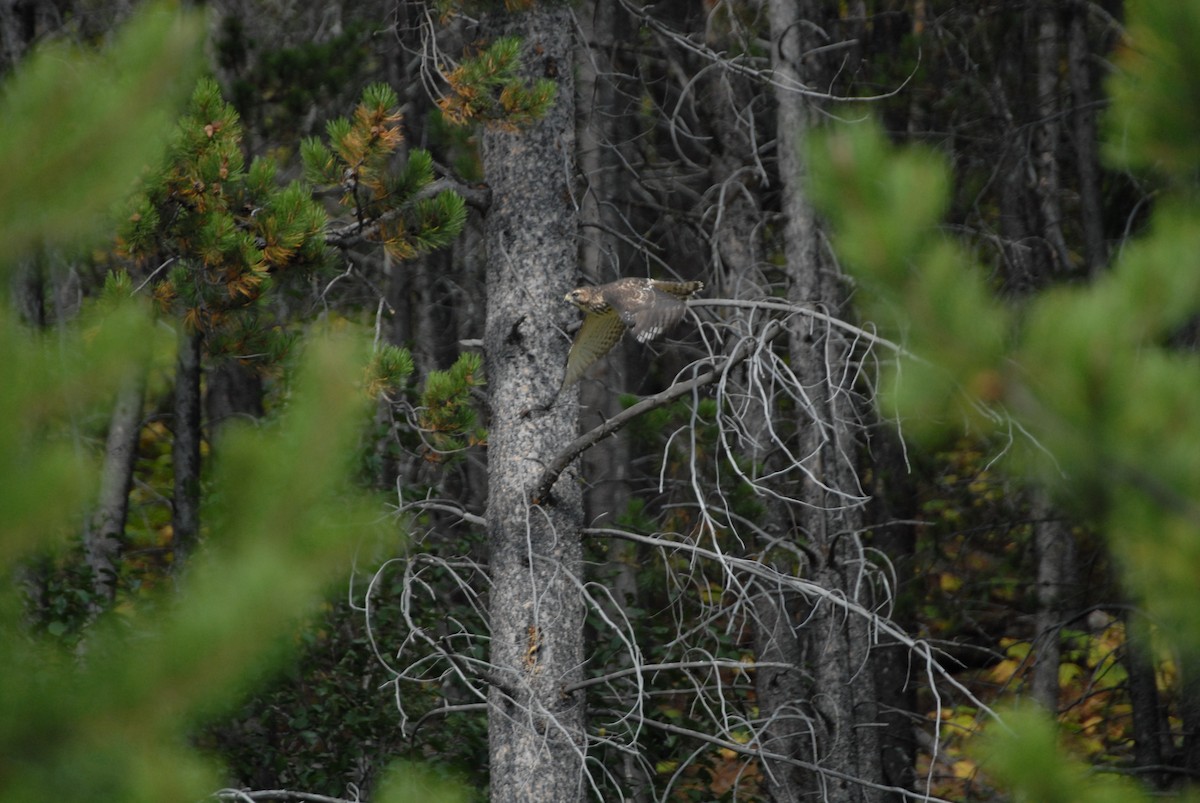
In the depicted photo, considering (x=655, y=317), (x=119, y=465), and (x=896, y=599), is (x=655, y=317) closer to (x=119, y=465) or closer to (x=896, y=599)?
(x=896, y=599)

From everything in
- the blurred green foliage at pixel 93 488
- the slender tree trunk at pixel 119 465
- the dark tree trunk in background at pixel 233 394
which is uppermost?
the dark tree trunk in background at pixel 233 394

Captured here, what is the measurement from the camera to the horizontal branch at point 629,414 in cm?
399

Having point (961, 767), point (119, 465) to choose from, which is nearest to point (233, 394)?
point (119, 465)

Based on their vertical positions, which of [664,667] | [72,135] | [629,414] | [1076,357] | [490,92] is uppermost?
[490,92]

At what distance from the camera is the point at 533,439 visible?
4.68 meters

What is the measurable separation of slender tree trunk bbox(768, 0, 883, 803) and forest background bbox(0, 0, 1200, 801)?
0.13 feet

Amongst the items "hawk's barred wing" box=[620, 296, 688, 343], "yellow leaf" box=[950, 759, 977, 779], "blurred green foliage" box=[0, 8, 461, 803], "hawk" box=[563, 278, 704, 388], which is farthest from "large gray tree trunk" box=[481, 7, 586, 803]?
"yellow leaf" box=[950, 759, 977, 779]

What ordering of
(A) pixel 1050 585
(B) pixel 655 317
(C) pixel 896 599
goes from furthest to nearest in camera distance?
1. (C) pixel 896 599
2. (A) pixel 1050 585
3. (B) pixel 655 317

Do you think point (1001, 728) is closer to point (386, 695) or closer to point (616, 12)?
point (386, 695)

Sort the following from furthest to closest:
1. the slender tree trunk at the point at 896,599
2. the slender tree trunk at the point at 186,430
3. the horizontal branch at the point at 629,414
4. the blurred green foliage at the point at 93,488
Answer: the slender tree trunk at the point at 896,599 → the slender tree trunk at the point at 186,430 → the horizontal branch at the point at 629,414 → the blurred green foliage at the point at 93,488

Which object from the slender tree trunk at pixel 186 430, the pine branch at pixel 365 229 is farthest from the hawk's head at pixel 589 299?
the slender tree trunk at pixel 186 430

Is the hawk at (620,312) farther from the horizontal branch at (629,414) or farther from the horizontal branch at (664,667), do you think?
the horizontal branch at (664,667)

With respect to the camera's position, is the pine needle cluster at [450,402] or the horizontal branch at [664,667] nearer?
the horizontal branch at [664,667]

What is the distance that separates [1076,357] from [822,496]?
544 centimetres
